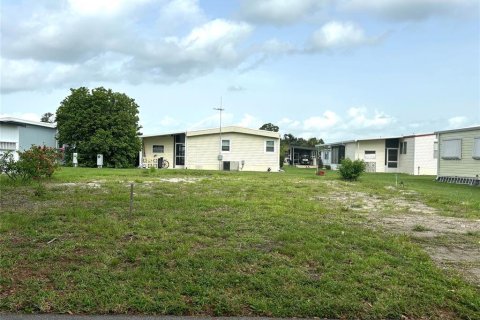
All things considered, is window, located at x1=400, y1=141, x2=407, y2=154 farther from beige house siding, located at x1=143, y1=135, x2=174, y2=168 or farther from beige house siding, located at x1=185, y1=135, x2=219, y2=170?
beige house siding, located at x1=143, y1=135, x2=174, y2=168

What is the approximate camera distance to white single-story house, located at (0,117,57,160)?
2641 centimetres

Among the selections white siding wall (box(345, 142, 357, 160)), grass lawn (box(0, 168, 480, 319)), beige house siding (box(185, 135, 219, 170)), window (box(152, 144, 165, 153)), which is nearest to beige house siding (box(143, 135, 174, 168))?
window (box(152, 144, 165, 153))

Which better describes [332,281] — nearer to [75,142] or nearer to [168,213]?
[168,213]

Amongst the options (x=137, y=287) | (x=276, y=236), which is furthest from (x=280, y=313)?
(x=276, y=236)

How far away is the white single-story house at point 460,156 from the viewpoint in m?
20.0

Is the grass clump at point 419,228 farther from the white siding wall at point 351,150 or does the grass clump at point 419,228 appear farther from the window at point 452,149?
the white siding wall at point 351,150

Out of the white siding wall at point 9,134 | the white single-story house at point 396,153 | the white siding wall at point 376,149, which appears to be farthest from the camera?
the white siding wall at point 376,149

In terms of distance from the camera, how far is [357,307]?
398 centimetres

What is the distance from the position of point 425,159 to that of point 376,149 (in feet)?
17.1

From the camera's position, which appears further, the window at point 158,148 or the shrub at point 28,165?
the window at point 158,148

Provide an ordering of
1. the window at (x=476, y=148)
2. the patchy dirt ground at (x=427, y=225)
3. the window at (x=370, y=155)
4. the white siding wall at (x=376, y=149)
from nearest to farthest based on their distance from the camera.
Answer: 1. the patchy dirt ground at (x=427, y=225)
2. the window at (x=476, y=148)
3. the white siding wall at (x=376, y=149)
4. the window at (x=370, y=155)

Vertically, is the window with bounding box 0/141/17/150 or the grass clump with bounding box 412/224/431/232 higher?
the window with bounding box 0/141/17/150

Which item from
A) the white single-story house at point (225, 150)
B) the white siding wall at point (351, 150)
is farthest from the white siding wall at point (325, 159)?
the white single-story house at point (225, 150)

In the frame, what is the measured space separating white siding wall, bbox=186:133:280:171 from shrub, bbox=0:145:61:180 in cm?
1847
